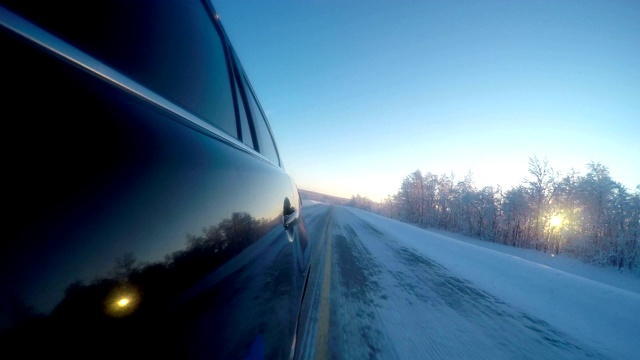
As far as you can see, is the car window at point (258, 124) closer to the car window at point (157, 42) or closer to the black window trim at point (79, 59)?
the car window at point (157, 42)

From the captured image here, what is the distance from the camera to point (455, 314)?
11.9 ft

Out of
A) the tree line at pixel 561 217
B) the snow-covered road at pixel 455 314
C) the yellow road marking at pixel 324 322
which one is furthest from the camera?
the tree line at pixel 561 217

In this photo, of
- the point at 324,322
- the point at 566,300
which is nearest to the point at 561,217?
the point at 566,300

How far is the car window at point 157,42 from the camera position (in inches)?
27.1

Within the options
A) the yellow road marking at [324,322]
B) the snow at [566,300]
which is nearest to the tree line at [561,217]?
the snow at [566,300]

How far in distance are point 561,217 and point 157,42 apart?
44.9 metres

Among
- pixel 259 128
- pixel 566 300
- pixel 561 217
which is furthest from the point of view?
pixel 561 217

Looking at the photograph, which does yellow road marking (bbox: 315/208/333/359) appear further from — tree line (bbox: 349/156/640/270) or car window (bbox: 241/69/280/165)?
tree line (bbox: 349/156/640/270)

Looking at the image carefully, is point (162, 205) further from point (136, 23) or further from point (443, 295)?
point (443, 295)

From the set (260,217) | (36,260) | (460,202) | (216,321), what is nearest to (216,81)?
(260,217)

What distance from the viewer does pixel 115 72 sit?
2.37ft

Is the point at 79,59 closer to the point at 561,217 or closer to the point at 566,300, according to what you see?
the point at 566,300

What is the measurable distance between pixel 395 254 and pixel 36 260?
25.2 ft

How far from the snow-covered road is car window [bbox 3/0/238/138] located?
2.28 m
